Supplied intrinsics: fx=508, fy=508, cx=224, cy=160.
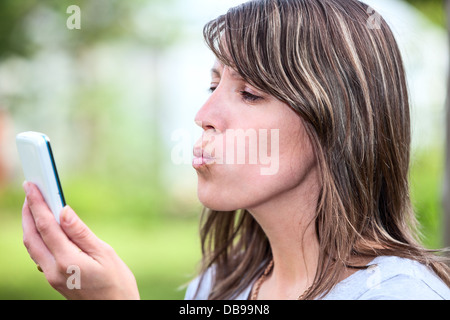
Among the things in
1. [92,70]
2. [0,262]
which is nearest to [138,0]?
[92,70]

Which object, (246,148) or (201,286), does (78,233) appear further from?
(201,286)

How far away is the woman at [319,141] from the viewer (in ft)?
5.18

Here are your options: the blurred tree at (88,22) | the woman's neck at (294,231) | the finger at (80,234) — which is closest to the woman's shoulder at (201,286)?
the woman's neck at (294,231)

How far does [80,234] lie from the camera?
1390mm

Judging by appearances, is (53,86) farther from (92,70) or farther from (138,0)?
(138,0)

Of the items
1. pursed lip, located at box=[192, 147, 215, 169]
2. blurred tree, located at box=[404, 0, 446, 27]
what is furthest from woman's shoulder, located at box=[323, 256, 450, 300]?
blurred tree, located at box=[404, 0, 446, 27]

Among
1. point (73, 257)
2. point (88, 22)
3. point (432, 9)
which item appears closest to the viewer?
point (73, 257)

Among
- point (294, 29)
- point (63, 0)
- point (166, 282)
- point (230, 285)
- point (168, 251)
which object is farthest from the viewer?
point (168, 251)

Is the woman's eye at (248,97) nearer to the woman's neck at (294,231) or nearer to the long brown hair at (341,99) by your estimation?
the long brown hair at (341,99)

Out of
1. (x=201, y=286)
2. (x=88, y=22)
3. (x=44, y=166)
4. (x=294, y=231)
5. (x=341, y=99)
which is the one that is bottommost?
(x=201, y=286)

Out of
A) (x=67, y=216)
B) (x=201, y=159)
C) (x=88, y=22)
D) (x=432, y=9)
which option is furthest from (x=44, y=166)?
(x=88, y=22)

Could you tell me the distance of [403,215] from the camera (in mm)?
1769

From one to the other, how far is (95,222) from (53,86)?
7.65 ft

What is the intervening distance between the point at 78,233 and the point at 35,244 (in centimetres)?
15
